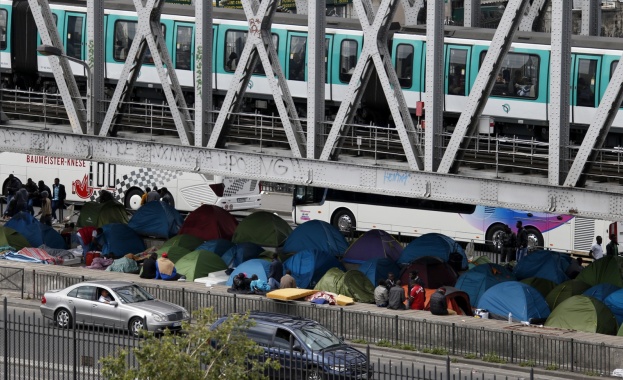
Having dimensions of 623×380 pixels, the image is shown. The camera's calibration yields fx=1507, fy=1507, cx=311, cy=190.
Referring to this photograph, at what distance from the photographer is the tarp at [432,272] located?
36.7 meters

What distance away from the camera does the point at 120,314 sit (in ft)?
101

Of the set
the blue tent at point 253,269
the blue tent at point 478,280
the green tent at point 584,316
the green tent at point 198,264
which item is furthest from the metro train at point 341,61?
the green tent at point 584,316

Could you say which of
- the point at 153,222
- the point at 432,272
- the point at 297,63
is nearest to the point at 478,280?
the point at 432,272

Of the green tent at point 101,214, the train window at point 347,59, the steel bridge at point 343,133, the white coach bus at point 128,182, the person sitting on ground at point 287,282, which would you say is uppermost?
the train window at point 347,59

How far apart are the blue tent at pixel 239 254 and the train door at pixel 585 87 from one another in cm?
903

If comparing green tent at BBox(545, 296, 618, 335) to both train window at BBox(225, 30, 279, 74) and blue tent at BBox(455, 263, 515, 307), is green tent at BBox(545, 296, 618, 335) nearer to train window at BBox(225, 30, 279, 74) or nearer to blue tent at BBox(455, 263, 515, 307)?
blue tent at BBox(455, 263, 515, 307)

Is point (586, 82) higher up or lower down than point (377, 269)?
higher up

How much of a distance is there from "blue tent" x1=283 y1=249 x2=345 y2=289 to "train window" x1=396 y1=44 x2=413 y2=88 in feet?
20.6

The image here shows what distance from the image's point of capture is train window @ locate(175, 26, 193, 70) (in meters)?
43.4

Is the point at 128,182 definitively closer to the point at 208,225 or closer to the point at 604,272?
the point at 208,225

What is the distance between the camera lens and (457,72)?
40750 mm

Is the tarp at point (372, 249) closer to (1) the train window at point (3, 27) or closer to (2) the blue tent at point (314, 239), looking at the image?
(2) the blue tent at point (314, 239)

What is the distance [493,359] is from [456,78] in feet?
42.0

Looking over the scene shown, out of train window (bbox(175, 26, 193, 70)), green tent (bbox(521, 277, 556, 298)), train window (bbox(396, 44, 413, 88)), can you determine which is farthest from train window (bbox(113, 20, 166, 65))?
green tent (bbox(521, 277, 556, 298))
